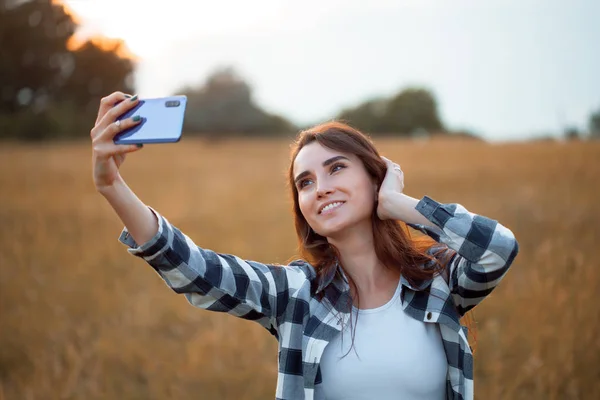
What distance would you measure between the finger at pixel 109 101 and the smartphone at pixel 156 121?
0.05 metres

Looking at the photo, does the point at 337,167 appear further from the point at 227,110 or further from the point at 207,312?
the point at 227,110

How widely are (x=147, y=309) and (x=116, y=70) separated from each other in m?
4.47

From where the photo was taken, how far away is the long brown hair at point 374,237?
1.83 m

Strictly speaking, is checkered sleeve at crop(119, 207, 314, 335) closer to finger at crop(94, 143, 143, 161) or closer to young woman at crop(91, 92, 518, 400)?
young woman at crop(91, 92, 518, 400)

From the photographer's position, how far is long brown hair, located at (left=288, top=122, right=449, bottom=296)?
6.00 ft

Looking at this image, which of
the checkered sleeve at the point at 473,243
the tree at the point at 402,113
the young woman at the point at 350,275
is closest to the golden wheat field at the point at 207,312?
the young woman at the point at 350,275

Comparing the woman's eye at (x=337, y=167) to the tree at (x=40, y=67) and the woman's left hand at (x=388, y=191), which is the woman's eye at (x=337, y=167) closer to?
the woman's left hand at (x=388, y=191)

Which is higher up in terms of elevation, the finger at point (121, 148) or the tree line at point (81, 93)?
the tree line at point (81, 93)

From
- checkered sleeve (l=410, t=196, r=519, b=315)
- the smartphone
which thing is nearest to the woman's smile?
checkered sleeve (l=410, t=196, r=519, b=315)

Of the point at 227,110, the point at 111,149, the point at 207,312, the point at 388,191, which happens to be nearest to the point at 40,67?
the point at 207,312

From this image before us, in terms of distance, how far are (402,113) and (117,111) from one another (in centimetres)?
1833

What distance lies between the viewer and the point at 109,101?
4.80 feet

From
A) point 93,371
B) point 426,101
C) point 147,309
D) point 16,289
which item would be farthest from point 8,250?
point 426,101

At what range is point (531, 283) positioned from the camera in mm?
4328
